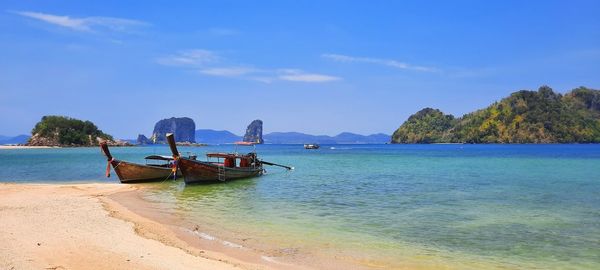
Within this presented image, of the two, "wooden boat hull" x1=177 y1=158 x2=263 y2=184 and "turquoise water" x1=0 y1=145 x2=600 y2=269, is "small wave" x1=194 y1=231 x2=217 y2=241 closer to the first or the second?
"turquoise water" x1=0 y1=145 x2=600 y2=269

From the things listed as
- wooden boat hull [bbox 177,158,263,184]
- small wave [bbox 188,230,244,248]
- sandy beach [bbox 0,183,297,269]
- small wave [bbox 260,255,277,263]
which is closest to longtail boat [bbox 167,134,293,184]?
wooden boat hull [bbox 177,158,263,184]

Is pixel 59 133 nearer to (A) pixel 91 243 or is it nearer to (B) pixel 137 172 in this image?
(B) pixel 137 172

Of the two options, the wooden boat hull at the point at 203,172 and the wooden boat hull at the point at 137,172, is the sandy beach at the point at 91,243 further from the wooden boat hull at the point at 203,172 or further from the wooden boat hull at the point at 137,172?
the wooden boat hull at the point at 137,172

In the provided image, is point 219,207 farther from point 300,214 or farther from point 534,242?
point 534,242

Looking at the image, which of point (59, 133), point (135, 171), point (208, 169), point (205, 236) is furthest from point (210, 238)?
point (59, 133)

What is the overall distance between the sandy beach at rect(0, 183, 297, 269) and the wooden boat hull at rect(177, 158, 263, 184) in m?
12.4

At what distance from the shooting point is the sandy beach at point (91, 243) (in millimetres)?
8938

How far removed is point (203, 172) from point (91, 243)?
803 inches

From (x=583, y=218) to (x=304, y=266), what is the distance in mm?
12348

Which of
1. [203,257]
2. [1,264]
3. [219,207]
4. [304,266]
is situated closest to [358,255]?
[304,266]

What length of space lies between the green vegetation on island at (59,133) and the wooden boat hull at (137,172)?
431ft

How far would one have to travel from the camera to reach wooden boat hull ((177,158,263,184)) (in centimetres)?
2991

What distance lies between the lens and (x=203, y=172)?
1222 inches

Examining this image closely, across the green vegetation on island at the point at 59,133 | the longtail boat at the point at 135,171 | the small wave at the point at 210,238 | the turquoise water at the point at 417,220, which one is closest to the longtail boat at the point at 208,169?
the turquoise water at the point at 417,220
